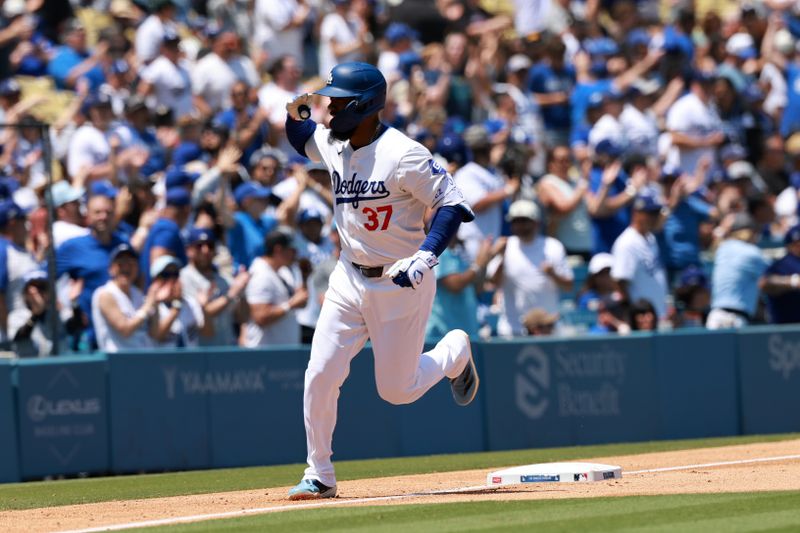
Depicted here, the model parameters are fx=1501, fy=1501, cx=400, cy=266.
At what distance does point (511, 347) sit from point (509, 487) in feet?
17.6

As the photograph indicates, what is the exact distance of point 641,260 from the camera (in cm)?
1540

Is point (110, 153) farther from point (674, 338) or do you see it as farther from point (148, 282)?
point (674, 338)

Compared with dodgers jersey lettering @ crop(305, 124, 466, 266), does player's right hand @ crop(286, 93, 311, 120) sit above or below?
above

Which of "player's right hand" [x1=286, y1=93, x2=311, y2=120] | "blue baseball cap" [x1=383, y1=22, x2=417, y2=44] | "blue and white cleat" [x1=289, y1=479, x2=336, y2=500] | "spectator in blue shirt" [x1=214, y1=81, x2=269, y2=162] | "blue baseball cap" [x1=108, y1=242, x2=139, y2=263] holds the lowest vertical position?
"blue and white cleat" [x1=289, y1=479, x2=336, y2=500]

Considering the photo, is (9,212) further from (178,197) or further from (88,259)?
(178,197)

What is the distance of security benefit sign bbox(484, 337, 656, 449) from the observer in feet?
47.2

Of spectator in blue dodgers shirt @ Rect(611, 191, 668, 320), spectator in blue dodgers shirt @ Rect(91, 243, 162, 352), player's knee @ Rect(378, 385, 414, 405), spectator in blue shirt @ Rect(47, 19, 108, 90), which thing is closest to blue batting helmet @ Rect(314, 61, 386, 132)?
player's knee @ Rect(378, 385, 414, 405)

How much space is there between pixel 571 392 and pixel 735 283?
2.38 meters

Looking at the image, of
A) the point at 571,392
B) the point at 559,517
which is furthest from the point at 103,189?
the point at 559,517

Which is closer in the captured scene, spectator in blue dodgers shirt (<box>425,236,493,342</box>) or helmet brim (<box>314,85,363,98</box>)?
helmet brim (<box>314,85,363,98</box>)

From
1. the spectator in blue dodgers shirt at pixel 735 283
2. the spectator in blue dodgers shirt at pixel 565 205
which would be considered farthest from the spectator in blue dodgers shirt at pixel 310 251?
the spectator in blue dodgers shirt at pixel 735 283

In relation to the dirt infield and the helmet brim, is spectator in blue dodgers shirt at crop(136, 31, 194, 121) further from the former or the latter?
the helmet brim

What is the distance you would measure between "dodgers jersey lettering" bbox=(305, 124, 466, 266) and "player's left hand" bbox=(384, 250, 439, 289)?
1.27ft

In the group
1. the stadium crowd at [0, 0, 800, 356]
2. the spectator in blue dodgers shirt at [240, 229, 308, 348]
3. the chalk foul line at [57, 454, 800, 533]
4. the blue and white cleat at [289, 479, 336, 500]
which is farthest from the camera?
the spectator in blue dodgers shirt at [240, 229, 308, 348]
